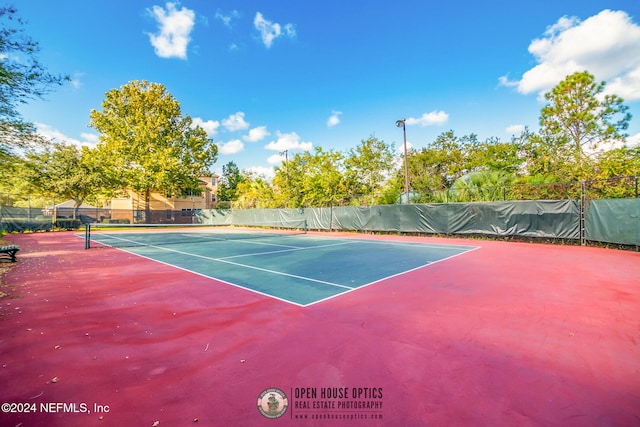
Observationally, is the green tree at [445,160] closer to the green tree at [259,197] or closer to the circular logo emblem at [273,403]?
the green tree at [259,197]

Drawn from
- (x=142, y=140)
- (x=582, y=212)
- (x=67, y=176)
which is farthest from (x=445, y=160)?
(x=67, y=176)

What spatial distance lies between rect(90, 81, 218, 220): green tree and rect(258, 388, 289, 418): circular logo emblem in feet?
109

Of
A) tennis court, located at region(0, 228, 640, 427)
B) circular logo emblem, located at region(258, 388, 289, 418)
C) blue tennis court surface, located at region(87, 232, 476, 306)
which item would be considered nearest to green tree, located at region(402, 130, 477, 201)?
blue tennis court surface, located at region(87, 232, 476, 306)

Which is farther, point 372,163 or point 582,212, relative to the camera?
point 372,163

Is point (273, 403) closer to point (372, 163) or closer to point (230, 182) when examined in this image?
point (372, 163)

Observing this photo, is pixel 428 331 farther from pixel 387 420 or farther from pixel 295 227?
pixel 295 227

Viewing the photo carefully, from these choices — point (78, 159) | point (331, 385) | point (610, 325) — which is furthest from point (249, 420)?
point (78, 159)

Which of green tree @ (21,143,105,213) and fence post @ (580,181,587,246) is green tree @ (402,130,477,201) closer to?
fence post @ (580,181,587,246)

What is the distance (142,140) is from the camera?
103 ft

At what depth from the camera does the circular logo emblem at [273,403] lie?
2.27 m

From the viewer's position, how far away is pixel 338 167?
28266mm

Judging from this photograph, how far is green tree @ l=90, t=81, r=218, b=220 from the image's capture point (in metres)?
30.7

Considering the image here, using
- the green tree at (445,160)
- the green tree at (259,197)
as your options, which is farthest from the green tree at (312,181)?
the green tree at (445,160)

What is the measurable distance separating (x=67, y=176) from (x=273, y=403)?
3443cm
